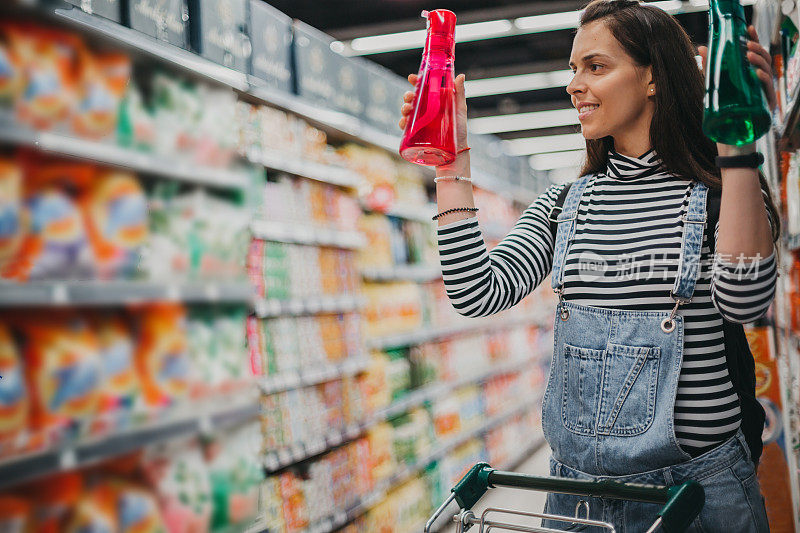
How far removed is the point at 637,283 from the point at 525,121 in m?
11.1

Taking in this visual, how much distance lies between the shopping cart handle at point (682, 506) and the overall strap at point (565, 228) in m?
0.43

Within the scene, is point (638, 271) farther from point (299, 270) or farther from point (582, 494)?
point (299, 270)

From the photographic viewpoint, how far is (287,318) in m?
3.39

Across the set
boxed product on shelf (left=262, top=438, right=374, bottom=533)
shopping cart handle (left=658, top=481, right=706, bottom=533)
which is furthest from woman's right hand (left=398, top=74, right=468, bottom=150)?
boxed product on shelf (left=262, top=438, right=374, bottom=533)

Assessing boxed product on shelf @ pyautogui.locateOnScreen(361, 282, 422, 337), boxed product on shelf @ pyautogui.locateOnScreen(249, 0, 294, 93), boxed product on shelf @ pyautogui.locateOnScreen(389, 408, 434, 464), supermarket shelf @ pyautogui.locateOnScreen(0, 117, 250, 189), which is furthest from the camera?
boxed product on shelf @ pyautogui.locateOnScreen(389, 408, 434, 464)

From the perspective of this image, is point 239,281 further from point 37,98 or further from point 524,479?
point 524,479

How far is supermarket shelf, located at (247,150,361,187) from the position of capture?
3.19 metres

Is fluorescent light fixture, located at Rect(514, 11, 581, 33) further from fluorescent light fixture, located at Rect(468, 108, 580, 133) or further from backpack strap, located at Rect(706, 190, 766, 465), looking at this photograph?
backpack strap, located at Rect(706, 190, 766, 465)

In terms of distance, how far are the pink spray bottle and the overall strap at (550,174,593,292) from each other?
263 millimetres

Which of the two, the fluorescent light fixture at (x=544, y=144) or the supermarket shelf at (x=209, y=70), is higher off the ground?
the fluorescent light fixture at (x=544, y=144)

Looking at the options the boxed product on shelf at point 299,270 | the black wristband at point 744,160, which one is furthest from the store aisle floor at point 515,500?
the black wristband at point 744,160

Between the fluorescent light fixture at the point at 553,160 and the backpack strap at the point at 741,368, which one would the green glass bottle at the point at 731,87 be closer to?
the backpack strap at the point at 741,368

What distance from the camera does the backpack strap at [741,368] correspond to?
134 centimetres

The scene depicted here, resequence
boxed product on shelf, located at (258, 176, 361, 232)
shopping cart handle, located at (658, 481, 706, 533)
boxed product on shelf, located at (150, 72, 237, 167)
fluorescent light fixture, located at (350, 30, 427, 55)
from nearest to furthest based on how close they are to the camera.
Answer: shopping cart handle, located at (658, 481, 706, 533) → boxed product on shelf, located at (150, 72, 237, 167) → boxed product on shelf, located at (258, 176, 361, 232) → fluorescent light fixture, located at (350, 30, 427, 55)
